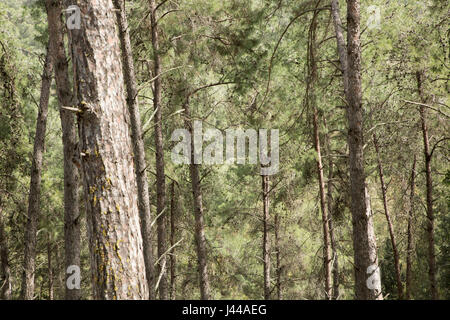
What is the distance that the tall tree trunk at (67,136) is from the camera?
6016mm

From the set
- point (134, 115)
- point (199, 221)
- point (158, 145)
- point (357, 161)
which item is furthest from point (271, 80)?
point (199, 221)

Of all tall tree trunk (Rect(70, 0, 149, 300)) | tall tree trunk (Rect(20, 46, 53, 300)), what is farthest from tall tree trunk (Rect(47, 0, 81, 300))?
tall tree trunk (Rect(70, 0, 149, 300))

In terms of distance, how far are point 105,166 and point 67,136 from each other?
8.94 ft

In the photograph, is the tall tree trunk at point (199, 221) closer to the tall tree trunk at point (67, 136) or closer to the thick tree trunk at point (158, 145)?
the thick tree trunk at point (158, 145)

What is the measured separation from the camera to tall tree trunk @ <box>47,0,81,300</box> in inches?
237

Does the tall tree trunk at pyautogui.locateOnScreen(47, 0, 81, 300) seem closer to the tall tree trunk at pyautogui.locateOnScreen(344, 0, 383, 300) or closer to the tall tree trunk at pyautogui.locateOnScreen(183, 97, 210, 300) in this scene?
the tall tree trunk at pyautogui.locateOnScreen(344, 0, 383, 300)

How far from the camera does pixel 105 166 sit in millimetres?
3756

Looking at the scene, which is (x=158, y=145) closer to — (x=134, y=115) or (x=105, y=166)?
(x=134, y=115)

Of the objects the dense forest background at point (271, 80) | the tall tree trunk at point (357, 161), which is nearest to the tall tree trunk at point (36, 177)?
Answer: the dense forest background at point (271, 80)

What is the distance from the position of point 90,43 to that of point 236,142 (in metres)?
9.47

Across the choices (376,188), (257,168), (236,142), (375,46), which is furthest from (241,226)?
(375,46)

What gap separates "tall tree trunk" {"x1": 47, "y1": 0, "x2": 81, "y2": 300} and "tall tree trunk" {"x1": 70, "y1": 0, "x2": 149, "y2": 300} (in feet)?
7.48

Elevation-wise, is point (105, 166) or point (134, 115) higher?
point (134, 115)

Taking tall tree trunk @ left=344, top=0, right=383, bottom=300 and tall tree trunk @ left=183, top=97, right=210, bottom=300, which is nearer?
tall tree trunk @ left=344, top=0, right=383, bottom=300
